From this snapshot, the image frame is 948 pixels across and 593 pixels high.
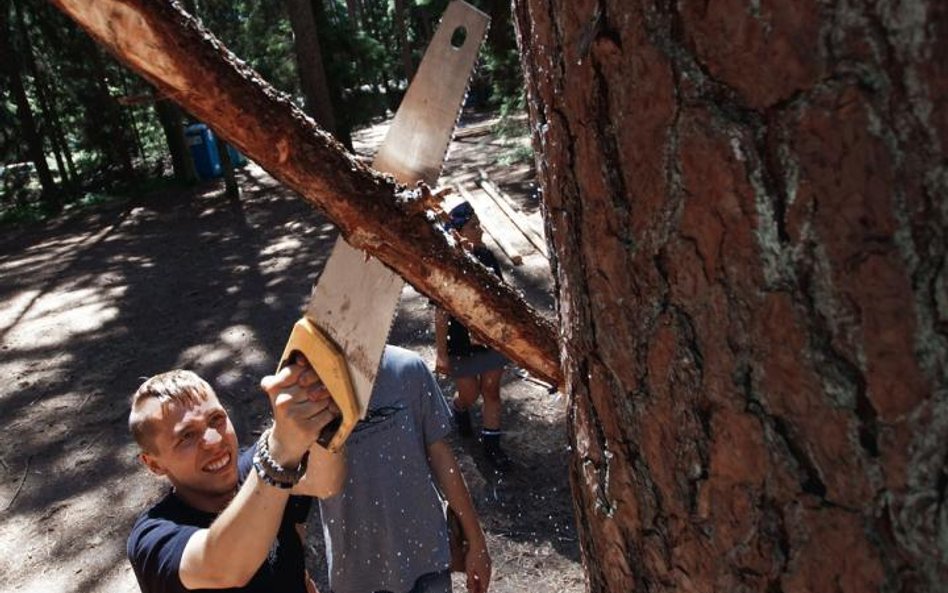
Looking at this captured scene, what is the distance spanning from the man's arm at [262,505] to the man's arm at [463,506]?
3.57 feet

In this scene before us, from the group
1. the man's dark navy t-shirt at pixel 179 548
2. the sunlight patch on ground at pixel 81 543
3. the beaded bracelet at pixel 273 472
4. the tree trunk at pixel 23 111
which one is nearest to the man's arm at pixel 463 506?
the man's dark navy t-shirt at pixel 179 548

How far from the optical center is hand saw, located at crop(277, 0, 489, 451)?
51.4 inches

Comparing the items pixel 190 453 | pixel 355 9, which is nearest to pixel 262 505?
pixel 190 453

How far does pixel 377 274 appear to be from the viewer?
132cm

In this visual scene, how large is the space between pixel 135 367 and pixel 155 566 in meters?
6.09

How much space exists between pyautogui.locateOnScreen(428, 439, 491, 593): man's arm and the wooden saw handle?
1361 millimetres

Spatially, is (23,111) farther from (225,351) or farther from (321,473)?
(321,473)

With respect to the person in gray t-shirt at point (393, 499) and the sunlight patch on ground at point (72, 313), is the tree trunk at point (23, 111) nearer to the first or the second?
the sunlight patch on ground at point (72, 313)

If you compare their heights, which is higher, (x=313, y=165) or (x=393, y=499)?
(x=313, y=165)

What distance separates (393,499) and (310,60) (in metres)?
12.4

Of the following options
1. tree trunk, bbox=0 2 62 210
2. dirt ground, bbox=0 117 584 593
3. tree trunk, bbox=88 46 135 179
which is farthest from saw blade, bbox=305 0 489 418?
tree trunk, bbox=88 46 135 179

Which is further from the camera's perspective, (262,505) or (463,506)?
(463,506)

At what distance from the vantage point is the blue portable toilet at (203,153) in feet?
56.7

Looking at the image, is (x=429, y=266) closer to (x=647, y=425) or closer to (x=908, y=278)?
(x=647, y=425)
